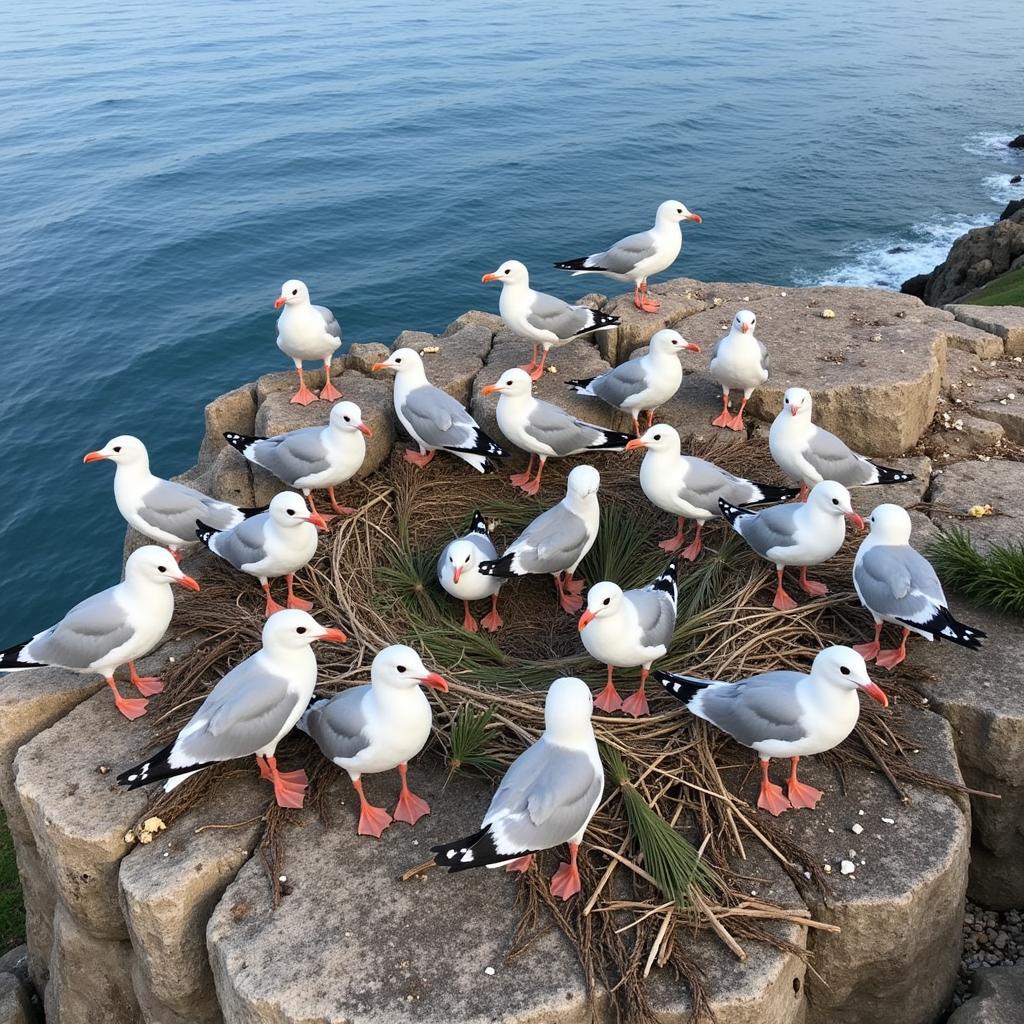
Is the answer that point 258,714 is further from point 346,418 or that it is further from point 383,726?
point 346,418

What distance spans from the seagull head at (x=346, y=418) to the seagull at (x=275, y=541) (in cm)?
104

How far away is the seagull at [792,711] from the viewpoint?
483 cm

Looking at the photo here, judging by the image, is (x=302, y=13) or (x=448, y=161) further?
(x=302, y=13)

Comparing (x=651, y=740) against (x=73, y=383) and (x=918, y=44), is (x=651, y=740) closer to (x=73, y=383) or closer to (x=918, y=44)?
(x=73, y=383)

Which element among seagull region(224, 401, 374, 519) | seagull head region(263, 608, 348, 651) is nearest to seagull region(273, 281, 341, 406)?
seagull region(224, 401, 374, 519)

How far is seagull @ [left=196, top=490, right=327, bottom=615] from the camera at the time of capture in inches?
245

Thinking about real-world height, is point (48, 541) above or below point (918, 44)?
below

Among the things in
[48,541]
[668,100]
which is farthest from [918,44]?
[48,541]

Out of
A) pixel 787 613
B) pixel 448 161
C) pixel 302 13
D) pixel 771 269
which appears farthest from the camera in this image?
pixel 302 13

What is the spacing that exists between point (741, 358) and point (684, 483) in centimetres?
177

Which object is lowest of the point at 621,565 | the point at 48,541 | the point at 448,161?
the point at 48,541

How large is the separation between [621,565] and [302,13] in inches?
2417

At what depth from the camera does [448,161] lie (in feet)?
102

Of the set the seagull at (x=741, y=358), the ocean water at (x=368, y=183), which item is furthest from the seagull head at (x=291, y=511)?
the ocean water at (x=368, y=183)
